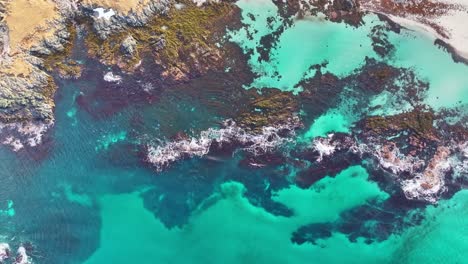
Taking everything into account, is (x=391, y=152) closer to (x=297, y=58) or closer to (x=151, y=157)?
(x=297, y=58)

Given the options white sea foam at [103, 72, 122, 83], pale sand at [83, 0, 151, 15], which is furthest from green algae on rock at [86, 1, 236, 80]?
pale sand at [83, 0, 151, 15]

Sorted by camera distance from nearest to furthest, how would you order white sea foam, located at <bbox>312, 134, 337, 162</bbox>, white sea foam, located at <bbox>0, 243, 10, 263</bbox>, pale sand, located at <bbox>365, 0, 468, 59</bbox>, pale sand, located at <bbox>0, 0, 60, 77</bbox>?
white sea foam, located at <bbox>0, 243, 10, 263</bbox> → white sea foam, located at <bbox>312, 134, 337, 162</bbox> → pale sand, located at <bbox>365, 0, 468, 59</bbox> → pale sand, located at <bbox>0, 0, 60, 77</bbox>

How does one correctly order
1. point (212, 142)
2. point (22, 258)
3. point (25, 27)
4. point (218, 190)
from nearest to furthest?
point (22, 258), point (218, 190), point (212, 142), point (25, 27)

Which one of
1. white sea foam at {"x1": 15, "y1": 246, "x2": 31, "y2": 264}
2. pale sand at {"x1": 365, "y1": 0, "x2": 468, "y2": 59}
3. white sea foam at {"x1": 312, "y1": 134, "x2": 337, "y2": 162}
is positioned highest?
pale sand at {"x1": 365, "y1": 0, "x2": 468, "y2": 59}

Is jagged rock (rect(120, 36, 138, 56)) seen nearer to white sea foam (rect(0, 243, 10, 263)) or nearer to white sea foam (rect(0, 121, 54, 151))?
white sea foam (rect(0, 121, 54, 151))

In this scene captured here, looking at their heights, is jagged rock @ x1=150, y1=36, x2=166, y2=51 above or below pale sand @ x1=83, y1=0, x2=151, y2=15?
below

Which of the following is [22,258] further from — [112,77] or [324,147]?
[324,147]

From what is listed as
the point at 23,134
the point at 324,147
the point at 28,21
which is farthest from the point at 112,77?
the point at 324,147
